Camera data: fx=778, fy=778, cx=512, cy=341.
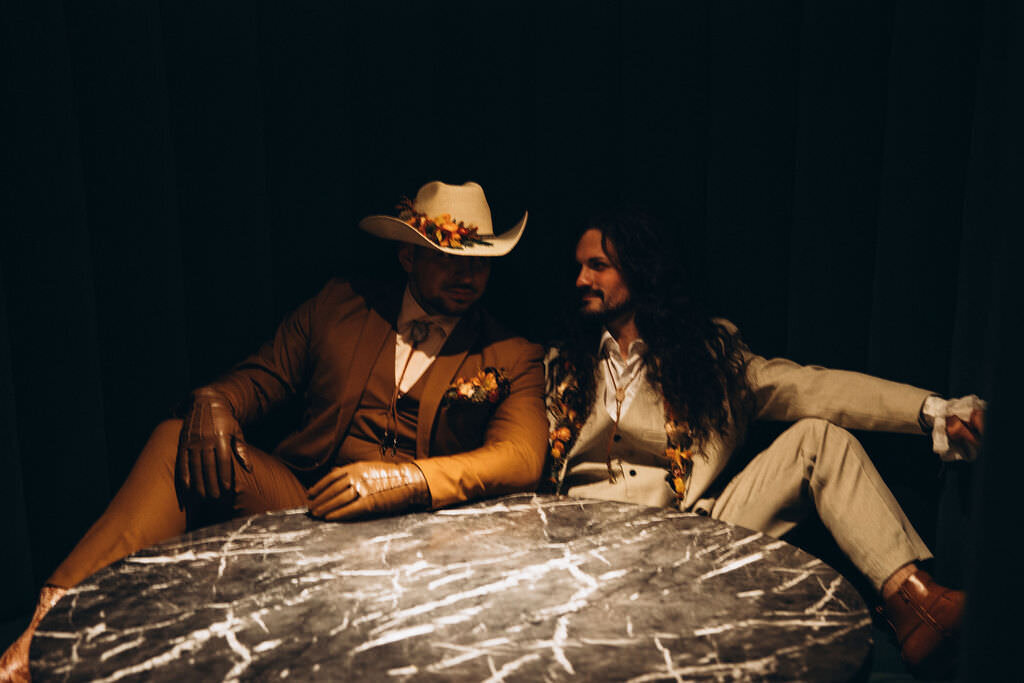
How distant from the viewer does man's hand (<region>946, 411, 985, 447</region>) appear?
1.81 m

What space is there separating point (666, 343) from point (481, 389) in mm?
521

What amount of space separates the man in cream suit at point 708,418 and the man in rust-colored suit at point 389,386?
19 cm

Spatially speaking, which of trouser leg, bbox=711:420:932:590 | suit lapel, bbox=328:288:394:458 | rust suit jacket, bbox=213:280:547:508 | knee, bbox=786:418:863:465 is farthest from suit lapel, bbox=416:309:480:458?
knee, bbox=786:418:863:465

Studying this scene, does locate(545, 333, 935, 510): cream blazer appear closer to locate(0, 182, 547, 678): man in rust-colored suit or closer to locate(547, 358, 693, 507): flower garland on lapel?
locate(547, 358, 693, 507): flower garland on lapel

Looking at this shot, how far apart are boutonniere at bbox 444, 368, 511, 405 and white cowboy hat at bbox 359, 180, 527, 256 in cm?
33

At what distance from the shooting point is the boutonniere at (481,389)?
208cm

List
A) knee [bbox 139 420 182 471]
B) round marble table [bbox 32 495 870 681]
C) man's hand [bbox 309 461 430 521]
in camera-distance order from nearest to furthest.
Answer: round marble table [bbox 32 495 870 681] → man's hand [bbox 309 461 430 521] → knee [bbox 139 420 182 471]

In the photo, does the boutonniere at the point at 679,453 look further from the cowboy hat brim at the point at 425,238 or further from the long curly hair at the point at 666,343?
the cowboy hat brim at the point at 425,238

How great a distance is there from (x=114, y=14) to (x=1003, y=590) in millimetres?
2524

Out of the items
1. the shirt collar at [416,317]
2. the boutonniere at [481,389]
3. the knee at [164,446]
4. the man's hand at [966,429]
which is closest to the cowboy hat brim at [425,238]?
the shirt collar at [416,317]

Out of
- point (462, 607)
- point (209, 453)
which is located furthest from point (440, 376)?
point (462, 607)

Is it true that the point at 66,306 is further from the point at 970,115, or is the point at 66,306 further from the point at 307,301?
the point at 970,115

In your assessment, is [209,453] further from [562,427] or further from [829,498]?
[829,498]

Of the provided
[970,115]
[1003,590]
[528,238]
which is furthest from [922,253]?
[1003,590]
